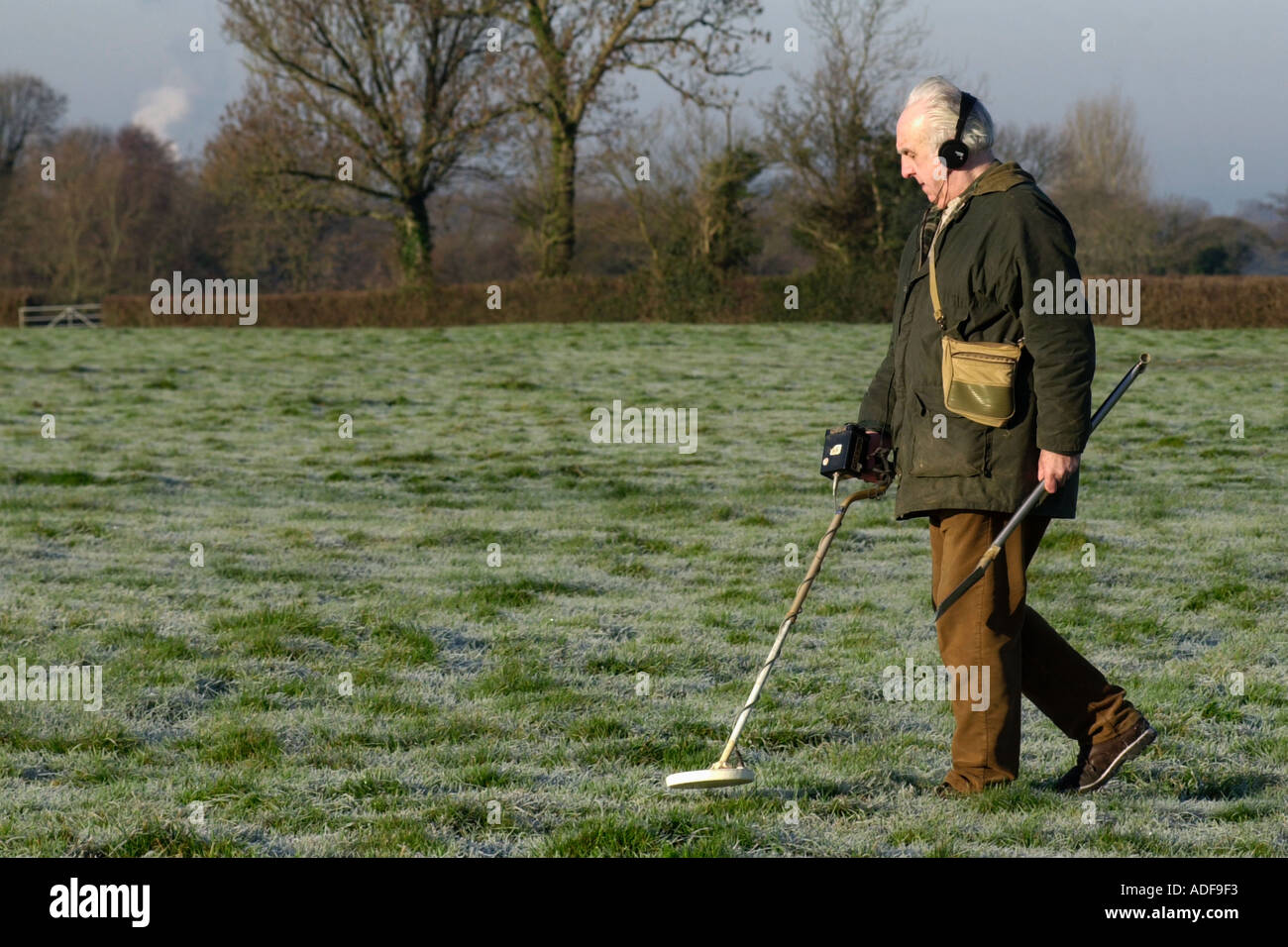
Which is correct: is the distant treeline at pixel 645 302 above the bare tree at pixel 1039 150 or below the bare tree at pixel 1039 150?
below

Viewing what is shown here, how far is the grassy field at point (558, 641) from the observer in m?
4.39

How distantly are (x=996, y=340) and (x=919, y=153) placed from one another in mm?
634

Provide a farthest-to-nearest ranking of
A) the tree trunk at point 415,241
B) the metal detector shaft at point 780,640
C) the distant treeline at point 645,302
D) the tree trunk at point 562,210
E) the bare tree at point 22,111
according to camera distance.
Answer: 1. the bare tree at point 22,111
2. the tree trunk at point 415,241
3. the tree trunk at point 562,210
4. the distant treeline at point 645,302
5. the metal detector shaft at point 780,640

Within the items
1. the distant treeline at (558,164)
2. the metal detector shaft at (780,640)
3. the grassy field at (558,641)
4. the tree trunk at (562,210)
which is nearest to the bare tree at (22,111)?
the distant treeline at (558,164)

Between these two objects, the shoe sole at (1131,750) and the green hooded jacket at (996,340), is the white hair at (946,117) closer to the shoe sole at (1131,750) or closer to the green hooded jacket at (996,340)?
the green hooded jacket at (996,340)

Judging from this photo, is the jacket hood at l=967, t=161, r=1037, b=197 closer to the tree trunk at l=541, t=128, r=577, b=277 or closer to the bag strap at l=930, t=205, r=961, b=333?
the bag strap at l=930, t=205, r=961, b=333

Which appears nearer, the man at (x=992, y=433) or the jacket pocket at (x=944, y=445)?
the man at (x=992, y=433)

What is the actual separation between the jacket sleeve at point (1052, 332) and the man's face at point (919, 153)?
0.32 metres

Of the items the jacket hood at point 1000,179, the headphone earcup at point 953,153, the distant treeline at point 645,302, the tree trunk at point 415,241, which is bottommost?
the jacket hood at point 1000,179

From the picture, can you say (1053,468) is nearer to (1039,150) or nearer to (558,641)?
(558,641)

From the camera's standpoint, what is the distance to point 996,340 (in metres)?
4.26

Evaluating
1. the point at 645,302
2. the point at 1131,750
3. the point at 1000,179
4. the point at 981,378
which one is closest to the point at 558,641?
the point at 1131,750

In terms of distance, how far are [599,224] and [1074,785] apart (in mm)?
35537

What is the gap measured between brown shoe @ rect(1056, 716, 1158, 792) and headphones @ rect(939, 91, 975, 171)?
A: 1882 millimetres
